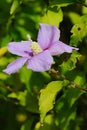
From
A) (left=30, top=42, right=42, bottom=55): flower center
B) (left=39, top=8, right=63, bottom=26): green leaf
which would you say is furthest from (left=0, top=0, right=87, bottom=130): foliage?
(left=30, top=42, right=42, bottom=55): flower center

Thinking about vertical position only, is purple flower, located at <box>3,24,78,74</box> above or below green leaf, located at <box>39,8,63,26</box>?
above

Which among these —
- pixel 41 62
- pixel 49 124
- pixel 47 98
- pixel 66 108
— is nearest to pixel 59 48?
pixel 41 62

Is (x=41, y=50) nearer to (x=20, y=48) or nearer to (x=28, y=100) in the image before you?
(x=20, y=48)

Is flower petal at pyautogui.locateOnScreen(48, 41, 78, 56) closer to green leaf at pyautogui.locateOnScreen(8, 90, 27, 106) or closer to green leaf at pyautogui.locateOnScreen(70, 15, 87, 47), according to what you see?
green leaf at pyautogui.locateOnScreen(70, 15, 87, 47)

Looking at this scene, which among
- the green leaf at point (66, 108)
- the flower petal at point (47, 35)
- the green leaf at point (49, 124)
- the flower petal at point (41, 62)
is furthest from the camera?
the green leaf at point (49, 124)

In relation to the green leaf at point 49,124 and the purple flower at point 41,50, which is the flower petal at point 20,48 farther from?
the green leaf at point 49,124

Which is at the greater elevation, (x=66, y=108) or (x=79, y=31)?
(x=79, y=31)

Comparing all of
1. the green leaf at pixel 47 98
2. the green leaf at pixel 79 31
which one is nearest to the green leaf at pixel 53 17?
the green leaf at pixel 79 31
